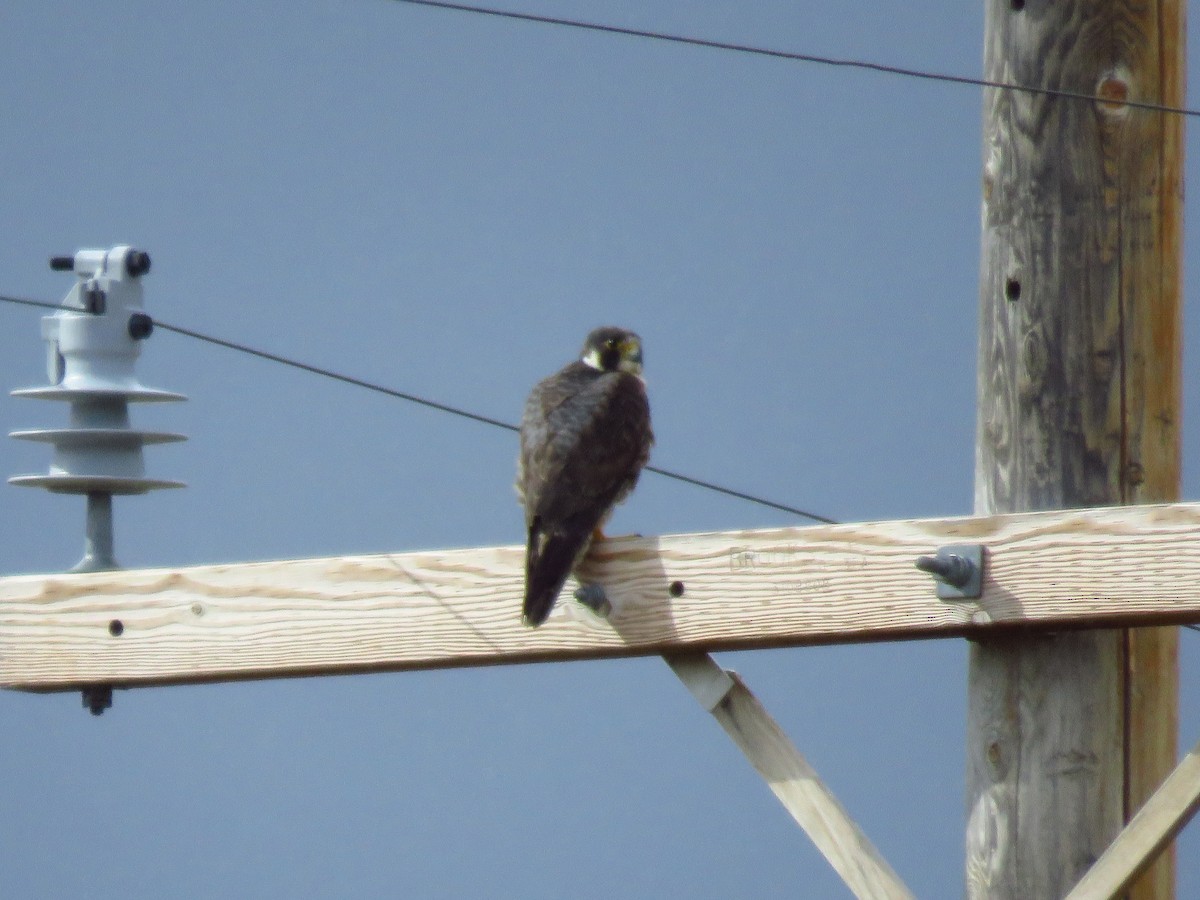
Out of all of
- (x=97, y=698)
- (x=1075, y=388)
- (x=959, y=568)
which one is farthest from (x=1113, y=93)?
(x=97, y=698)

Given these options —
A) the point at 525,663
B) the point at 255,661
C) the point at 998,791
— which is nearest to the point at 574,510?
the point at 525,663

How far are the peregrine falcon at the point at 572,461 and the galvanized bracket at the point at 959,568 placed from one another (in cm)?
71

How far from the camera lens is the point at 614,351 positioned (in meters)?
4.95

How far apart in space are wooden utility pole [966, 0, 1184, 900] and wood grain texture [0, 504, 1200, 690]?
27cm

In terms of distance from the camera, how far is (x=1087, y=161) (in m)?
3.23

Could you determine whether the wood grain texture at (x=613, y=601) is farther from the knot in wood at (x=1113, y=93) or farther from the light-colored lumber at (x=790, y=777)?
the knot in wood at (x=1113, y=93)

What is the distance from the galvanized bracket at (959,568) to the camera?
292 centimetres

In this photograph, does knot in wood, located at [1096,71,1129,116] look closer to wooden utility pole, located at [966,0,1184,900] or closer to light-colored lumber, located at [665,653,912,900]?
wooden utility pole, located at [966,0,1184,900]

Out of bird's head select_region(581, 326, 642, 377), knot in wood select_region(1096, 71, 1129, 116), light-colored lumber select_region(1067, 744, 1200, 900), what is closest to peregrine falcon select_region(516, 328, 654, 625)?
bird's head select_region(581, 326, 642, 377)

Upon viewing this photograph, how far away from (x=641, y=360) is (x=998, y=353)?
1.84 metres

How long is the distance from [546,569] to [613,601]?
0.13 metres

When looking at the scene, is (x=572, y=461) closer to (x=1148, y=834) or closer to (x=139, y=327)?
(x=139, y=327)

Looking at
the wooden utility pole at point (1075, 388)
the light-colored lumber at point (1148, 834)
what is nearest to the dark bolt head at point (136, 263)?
the wooden utility pole at point (1075, 388)

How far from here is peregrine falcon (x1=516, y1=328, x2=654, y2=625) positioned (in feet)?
11.0
